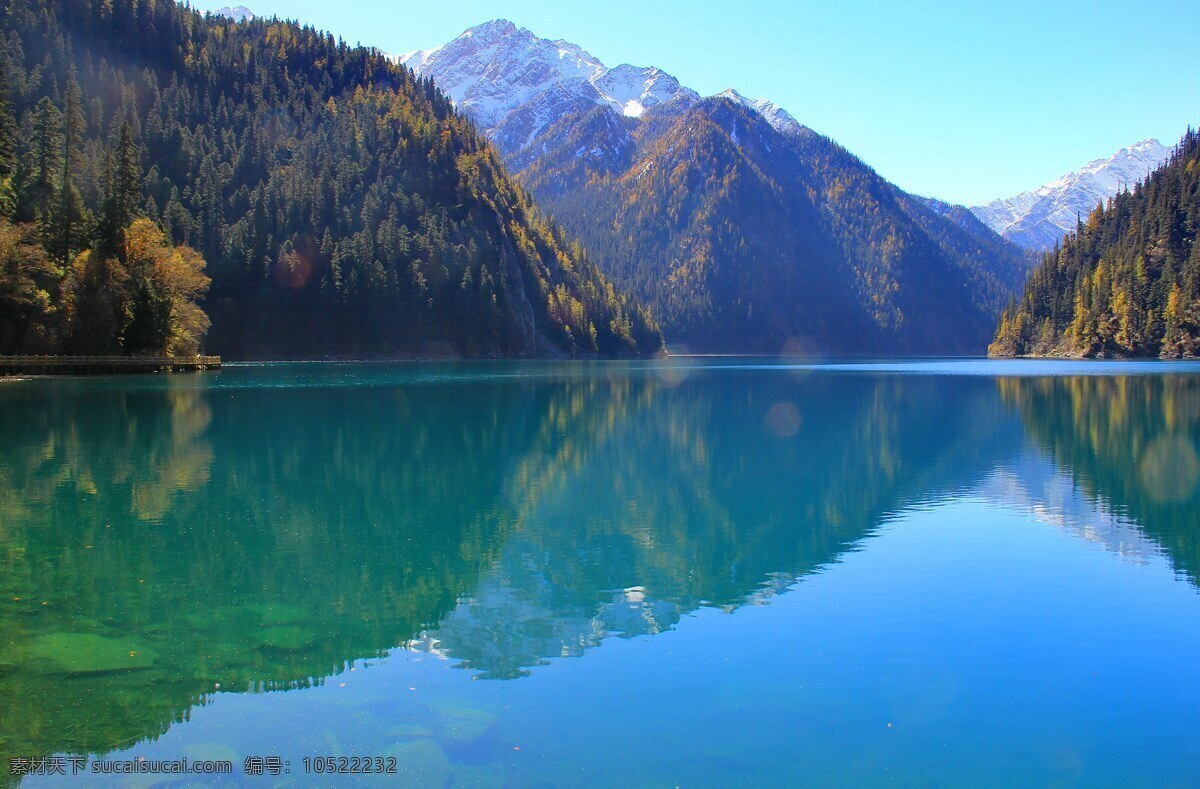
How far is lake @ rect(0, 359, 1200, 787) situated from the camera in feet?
32.7

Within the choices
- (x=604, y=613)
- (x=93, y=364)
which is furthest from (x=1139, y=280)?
(x=604, y=613)

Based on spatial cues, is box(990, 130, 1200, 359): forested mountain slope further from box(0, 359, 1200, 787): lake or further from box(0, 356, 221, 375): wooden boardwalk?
box(0, 356, 221, 375): wooden boardwalk

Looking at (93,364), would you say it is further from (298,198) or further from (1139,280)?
(1139,280)

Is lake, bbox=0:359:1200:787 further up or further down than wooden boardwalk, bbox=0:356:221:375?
further down

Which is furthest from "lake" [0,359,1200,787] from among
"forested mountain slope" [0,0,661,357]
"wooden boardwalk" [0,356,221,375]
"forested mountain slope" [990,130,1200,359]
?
"forested mountain slope" [990,130,1200,359]

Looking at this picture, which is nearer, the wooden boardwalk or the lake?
the lake

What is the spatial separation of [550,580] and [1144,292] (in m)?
179

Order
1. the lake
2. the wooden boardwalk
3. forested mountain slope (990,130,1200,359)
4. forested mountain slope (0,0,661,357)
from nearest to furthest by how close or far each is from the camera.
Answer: the lake < the wooden boardwalk < forested mountain slope (0,0,661,357) < forested mountain slope (990,130,1200,359)

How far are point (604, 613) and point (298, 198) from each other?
159632 millimetres

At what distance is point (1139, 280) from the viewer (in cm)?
16288

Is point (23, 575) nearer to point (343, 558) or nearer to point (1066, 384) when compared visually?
point (343, 558)

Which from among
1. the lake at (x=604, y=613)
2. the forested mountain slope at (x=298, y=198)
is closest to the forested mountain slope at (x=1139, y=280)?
the forested mountain slope at (x=298, y=198)

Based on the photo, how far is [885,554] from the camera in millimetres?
19781

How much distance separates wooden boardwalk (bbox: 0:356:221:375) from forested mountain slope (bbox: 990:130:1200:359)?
517 feet
